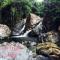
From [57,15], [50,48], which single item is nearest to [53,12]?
[57,15]

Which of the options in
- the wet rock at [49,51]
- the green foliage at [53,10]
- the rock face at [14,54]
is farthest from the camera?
the green foliage at [53,10]

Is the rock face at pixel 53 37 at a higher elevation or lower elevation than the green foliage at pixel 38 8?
lower

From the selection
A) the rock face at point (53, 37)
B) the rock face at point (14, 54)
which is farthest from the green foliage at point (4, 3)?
the rock face at point (14, 54)

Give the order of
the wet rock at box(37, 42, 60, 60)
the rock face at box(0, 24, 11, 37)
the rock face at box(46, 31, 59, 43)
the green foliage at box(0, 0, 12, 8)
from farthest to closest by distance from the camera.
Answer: the green foliage at box(0, 0, 12, 8)
the rock face at box(0, 24, 11, 37)
the rock face at box(46, 31, 59, 43)
the wet rock at box(37, 42, 60, 60)

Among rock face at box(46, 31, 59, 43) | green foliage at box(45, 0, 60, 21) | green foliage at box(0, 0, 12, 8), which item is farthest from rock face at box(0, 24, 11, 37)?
rock face at box(46, 31, 59, 43)

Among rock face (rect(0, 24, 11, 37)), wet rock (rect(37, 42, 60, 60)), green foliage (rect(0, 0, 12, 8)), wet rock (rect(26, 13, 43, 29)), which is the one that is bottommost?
rock face (rect(0, 24, 11, 37))

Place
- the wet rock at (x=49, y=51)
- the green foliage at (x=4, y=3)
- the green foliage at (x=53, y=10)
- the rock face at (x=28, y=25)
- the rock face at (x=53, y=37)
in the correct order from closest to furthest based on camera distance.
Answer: the wet rock at (x=49, y=51)
the rock face at (x=53, y=37)
the green foliage at (x=53, y=10)
the rock face at (x=28, y=25)
the green foliage at (x=4, y=3)

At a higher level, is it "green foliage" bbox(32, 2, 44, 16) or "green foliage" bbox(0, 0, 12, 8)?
"green foliage" bbox(0, 0, 12, 8)

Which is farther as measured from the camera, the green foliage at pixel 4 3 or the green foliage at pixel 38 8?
the green foliage at pixel 38 8

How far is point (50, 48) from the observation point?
10.0 metres

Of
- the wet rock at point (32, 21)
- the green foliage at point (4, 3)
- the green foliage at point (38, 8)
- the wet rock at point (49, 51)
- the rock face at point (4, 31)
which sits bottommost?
the rock face at point (4, 31)

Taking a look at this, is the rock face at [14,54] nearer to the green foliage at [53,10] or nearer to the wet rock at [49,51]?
the wet rock at [49,51]

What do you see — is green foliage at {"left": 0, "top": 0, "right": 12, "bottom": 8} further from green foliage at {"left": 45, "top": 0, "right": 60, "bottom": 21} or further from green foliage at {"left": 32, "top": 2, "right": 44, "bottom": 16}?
green foliage at {"left": 45, "top": 0, "right": 60, "bottom": 21}

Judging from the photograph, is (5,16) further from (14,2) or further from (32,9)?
(32,9)
